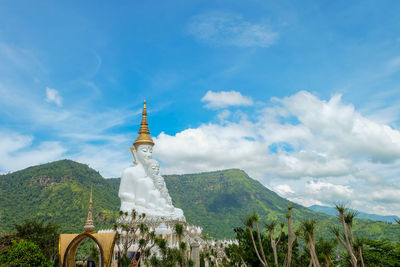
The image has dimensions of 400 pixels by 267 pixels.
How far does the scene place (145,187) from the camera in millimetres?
29000

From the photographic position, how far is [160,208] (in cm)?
2841

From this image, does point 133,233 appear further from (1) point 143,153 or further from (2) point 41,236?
(1) point 143,153

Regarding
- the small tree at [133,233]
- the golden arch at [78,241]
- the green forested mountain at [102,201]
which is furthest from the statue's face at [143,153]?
the golden arch at [78,241]

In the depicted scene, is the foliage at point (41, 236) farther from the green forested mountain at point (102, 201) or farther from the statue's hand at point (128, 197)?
the green forested mountain at point (102, 201)

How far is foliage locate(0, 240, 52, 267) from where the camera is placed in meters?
14.8

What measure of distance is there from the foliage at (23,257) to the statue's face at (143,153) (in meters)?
15.4

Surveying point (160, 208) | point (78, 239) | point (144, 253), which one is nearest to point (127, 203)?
Result: point (160, 208)

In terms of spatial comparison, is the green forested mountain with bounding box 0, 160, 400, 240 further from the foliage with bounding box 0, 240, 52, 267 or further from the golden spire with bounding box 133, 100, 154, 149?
the foliage with bounding box 0, 240, 52, 267

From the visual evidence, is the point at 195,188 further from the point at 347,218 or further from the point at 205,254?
the point at 347,218

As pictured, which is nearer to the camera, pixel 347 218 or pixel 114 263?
pixel 347 218

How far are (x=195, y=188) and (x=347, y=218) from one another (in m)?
113

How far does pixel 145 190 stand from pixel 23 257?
14.4 metres

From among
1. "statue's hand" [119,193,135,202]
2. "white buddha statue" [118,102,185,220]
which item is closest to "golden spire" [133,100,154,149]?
"white buddha statue" [118,102,185,220]

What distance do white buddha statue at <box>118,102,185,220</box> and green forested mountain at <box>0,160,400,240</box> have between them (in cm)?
1427
